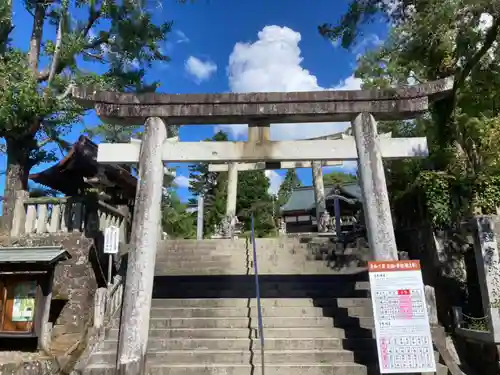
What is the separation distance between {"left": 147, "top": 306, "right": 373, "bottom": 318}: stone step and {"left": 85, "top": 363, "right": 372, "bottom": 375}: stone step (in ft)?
4.50

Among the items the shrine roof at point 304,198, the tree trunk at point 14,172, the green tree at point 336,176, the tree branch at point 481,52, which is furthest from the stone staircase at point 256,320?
the green tree at point 336,176

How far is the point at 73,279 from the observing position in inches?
365

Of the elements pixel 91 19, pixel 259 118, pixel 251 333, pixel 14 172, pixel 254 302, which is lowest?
pixel 251 333

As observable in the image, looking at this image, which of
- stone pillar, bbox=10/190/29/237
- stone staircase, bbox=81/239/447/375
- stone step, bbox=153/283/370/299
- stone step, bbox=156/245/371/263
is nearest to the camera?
stone staircase, bbox=81/239/447/375

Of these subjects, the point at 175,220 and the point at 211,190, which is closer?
the point at 175,220

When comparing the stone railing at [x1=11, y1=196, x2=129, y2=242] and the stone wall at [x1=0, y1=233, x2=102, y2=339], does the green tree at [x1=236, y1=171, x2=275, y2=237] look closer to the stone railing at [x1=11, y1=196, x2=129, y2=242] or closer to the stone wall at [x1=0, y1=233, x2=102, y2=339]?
the stone railing at [x1=11, y1=196, x2=129, y2=242]

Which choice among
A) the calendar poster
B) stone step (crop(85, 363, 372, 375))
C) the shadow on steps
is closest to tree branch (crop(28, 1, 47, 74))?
the shadow on steps

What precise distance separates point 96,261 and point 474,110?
1101 centimetres

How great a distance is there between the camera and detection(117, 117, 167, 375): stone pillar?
244 inches

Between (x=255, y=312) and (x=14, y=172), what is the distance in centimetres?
739

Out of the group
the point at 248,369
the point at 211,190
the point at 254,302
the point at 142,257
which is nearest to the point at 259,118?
the point at 142,257

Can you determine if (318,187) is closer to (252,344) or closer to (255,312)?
(255,312)

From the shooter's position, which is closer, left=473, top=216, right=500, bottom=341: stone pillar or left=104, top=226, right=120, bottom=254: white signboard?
left=473, top=216, right=500, bottom=341: stone pillar

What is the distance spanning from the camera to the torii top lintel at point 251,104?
7215 millimetres
